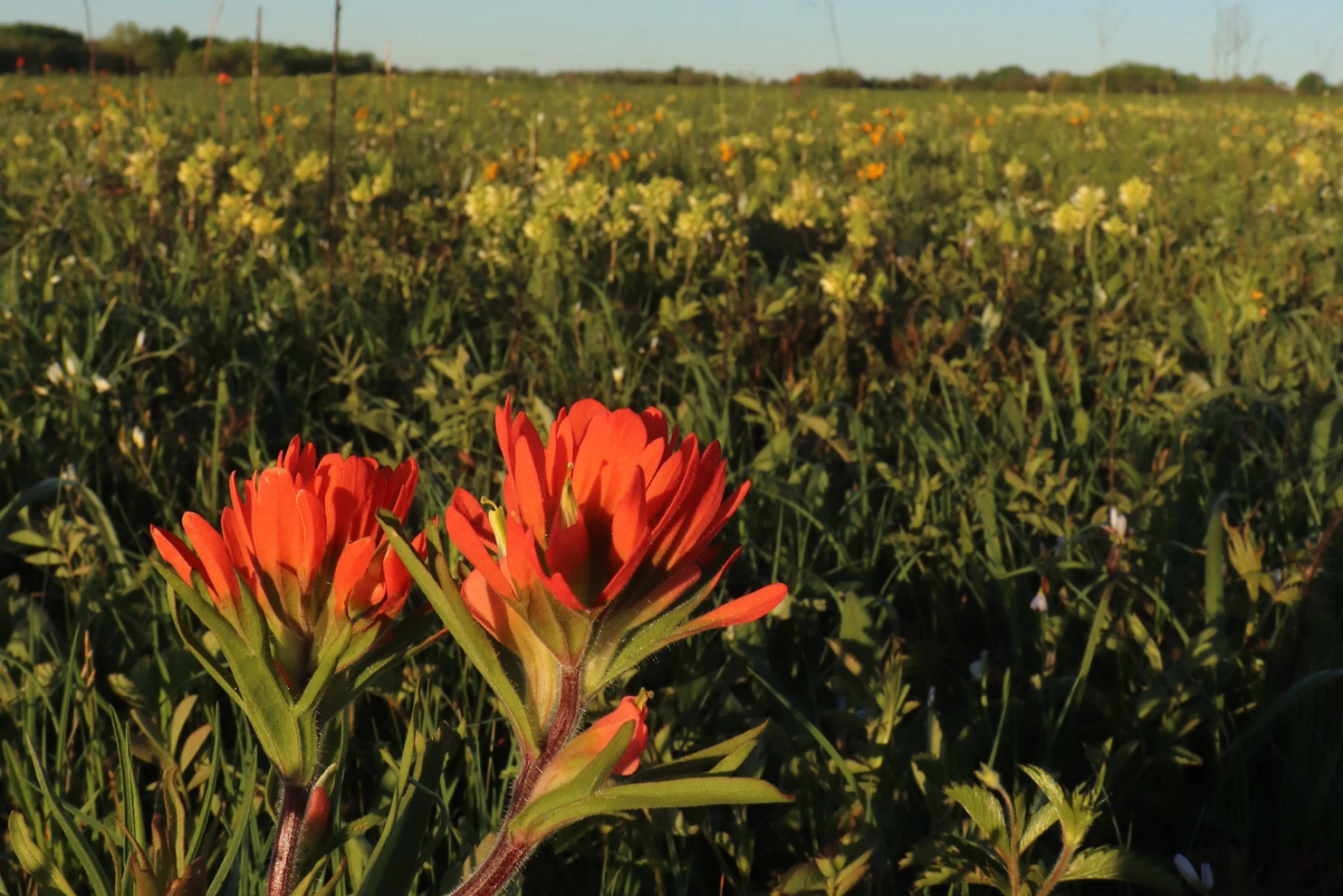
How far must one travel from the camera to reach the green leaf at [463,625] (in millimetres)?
549

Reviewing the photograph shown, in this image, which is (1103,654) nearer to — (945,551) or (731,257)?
(945,551)

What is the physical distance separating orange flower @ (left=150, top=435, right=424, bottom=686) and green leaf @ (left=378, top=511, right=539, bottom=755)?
A: 0.04 metres

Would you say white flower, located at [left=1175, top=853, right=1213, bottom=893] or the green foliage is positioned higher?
the green foliage

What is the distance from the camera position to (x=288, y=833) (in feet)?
2.23

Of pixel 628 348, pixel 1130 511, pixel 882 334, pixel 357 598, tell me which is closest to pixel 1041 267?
pixel 882 334

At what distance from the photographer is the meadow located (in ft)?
4.29

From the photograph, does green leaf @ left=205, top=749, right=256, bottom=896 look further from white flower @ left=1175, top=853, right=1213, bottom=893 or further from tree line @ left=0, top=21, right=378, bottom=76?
tree line @ left=0, top=21, right=378, bottom=76

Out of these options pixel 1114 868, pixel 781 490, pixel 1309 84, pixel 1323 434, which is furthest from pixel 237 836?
pixel 1309 84

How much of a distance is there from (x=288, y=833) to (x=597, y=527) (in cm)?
30

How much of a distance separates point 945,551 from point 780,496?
0.33m

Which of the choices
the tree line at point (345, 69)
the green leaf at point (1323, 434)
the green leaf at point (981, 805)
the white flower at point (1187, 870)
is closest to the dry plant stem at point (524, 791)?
the green leaf at point (981, 805)

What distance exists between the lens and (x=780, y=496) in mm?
2002

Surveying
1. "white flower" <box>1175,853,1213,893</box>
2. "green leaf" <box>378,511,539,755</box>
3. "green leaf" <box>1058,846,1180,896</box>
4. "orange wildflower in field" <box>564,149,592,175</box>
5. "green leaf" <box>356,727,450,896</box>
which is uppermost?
"orange wildflower in field" <box>564,149,592,175</box>

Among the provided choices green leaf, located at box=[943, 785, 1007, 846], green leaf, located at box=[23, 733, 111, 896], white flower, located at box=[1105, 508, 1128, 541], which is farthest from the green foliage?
white flower, located at box=[1105, 508, 1128, 541]
